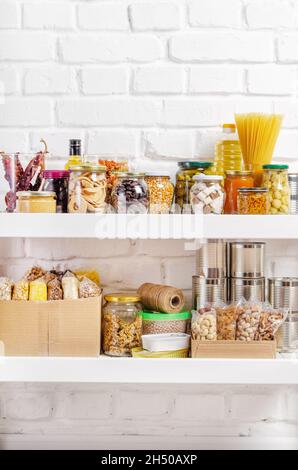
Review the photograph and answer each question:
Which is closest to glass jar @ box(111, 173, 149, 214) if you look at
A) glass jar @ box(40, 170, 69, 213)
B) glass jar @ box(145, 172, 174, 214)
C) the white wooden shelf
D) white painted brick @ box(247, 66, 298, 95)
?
glass jar @ box(145, 172, 174, 214)

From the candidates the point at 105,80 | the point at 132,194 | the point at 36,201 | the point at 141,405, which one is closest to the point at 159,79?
the point at 105,80

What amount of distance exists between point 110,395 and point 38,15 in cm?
102

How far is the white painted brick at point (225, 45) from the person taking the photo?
175 centimetres

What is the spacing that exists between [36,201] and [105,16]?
0.56 metres

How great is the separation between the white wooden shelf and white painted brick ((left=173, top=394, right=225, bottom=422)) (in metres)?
0.30

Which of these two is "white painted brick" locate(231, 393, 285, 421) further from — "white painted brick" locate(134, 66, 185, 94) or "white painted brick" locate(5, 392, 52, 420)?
"white painted brick" locate(134, 66, 185, 94)

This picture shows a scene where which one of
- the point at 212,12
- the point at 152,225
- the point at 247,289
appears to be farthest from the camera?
the point at 212,12

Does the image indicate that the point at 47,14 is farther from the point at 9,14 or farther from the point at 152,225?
the point at 152,225

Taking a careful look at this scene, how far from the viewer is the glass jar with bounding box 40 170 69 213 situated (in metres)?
1.57

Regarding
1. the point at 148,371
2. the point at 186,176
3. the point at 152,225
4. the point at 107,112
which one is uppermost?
the point at 107,112

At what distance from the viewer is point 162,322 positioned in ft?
5.23

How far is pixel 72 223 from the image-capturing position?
1.50 metres

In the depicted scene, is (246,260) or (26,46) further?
(26,46)

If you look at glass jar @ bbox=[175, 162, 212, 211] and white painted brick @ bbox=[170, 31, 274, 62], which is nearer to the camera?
glass jar @ bbox=[175, 162, 212, 211]
